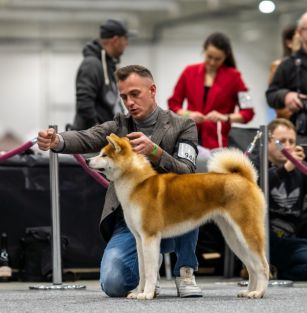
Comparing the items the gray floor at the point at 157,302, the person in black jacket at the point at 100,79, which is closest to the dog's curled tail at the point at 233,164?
the gray floor at the point at 157,302

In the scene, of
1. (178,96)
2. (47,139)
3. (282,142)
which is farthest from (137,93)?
(178,96)

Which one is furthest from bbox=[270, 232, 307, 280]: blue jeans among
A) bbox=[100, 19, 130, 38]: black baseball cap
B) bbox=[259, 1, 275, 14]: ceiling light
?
bbox=[259, 1, 275, 14]: ceiling light

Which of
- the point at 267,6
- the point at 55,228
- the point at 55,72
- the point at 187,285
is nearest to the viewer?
the point at 187,285

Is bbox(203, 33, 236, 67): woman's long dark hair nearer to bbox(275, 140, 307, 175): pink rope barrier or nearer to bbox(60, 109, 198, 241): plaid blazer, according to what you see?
bbox(275, 140, 307, 175): pink rope barrier

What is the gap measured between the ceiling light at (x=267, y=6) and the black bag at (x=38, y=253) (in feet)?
34.8

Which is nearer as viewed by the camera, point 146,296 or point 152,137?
point 146,296

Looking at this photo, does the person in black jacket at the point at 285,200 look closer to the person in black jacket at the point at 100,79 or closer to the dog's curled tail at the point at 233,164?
the person in black jacket at the point at 100,79

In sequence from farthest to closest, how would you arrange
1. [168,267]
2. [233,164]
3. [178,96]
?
[178,96] < [168,267] < [233,164]

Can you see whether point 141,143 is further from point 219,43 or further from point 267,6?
point 267,6

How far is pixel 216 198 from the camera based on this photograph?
4.29 meters

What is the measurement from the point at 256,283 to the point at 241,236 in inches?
10.6

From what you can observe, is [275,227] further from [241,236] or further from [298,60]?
[241,236]

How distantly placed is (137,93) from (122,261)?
0.85 meters

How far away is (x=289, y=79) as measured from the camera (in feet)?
21.7
